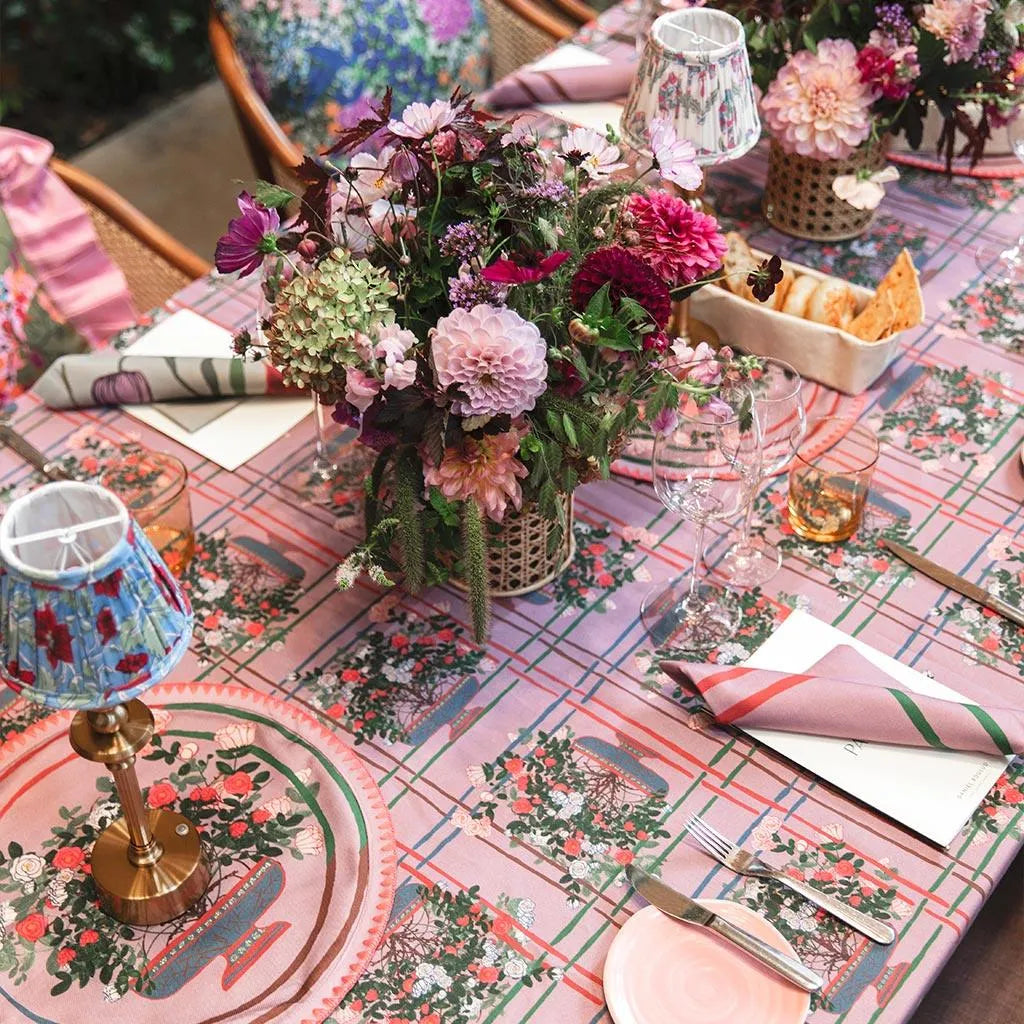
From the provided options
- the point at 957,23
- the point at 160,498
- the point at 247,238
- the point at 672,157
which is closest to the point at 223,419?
the point at 160,498

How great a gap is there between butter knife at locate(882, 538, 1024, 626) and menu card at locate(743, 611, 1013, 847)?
0.13 metres

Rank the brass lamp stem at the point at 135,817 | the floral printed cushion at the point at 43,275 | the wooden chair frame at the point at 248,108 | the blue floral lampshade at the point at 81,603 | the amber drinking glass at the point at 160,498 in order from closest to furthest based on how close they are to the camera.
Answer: the blue floral lampshade at the point at 81,603 → the brass lamp stem at the point at 135,817 → the amber drinking glass at the point at 160,498 → the floral printed cushion at the point at 43,275 → the wooden chair frame at the point at 248,108

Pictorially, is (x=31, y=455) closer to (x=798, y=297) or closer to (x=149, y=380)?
(x=149, y=380)

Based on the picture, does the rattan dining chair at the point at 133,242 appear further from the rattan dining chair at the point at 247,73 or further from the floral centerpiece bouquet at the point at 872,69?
the floral centerpiece bouquet at the point at 872,69

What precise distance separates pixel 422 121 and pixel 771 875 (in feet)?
2.54

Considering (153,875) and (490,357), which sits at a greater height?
(490,357)

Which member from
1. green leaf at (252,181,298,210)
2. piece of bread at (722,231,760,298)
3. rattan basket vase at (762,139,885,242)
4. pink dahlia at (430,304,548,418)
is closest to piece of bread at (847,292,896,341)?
piece of bread at (722,231,760,298)

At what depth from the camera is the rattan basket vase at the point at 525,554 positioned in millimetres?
1395

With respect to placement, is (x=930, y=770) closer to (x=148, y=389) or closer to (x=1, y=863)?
(x=1, y=863)

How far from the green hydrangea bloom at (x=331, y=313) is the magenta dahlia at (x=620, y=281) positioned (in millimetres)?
174

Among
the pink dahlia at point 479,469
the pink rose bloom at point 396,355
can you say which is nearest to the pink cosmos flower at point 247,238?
the pink rose bloom at point 396,355

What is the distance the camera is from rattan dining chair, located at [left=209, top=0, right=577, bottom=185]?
7.93 feet

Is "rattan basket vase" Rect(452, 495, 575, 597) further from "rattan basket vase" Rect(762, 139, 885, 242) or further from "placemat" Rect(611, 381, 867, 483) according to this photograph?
"rattan basket vase" Rect(762, 139, 885, 242)

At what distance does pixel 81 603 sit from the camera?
92 centimetres
